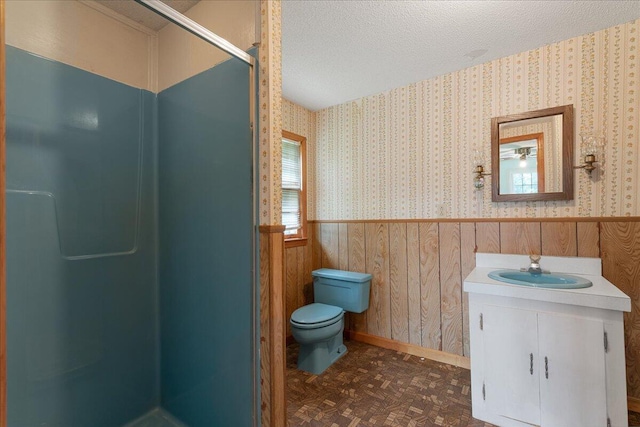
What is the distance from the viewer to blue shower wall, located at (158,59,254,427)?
1313mm

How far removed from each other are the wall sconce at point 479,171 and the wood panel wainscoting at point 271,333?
1637 mm

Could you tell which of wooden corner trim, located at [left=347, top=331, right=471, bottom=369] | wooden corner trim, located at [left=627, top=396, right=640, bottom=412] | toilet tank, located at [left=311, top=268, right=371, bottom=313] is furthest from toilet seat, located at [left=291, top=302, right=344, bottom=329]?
wooden corner trim, located at [left=627, top=396, right=640, bottom=412]

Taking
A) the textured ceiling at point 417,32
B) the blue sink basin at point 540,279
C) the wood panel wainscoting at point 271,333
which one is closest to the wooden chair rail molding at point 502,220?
the blue sink basin at point 540,279

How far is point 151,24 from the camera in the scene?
1641 millimetres

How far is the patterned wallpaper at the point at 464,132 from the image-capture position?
1714mm

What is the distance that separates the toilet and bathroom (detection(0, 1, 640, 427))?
227 mm

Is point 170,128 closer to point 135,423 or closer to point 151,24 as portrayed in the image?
point 151,24

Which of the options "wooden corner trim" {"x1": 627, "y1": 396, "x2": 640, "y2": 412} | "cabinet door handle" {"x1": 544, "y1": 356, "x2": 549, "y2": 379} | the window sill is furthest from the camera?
the window sill

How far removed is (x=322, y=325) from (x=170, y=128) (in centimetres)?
167

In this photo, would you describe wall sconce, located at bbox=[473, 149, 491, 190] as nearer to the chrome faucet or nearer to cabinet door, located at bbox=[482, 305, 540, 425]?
the chrome faucet

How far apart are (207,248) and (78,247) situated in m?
0.66

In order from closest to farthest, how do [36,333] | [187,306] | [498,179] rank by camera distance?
[36,333]
[187,306]
[498,179]

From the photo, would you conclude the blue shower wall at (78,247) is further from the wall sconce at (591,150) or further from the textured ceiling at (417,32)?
the wall sconce at (591,150)

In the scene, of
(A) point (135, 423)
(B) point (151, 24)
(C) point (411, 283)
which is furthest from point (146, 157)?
(C) point (411, 283)
